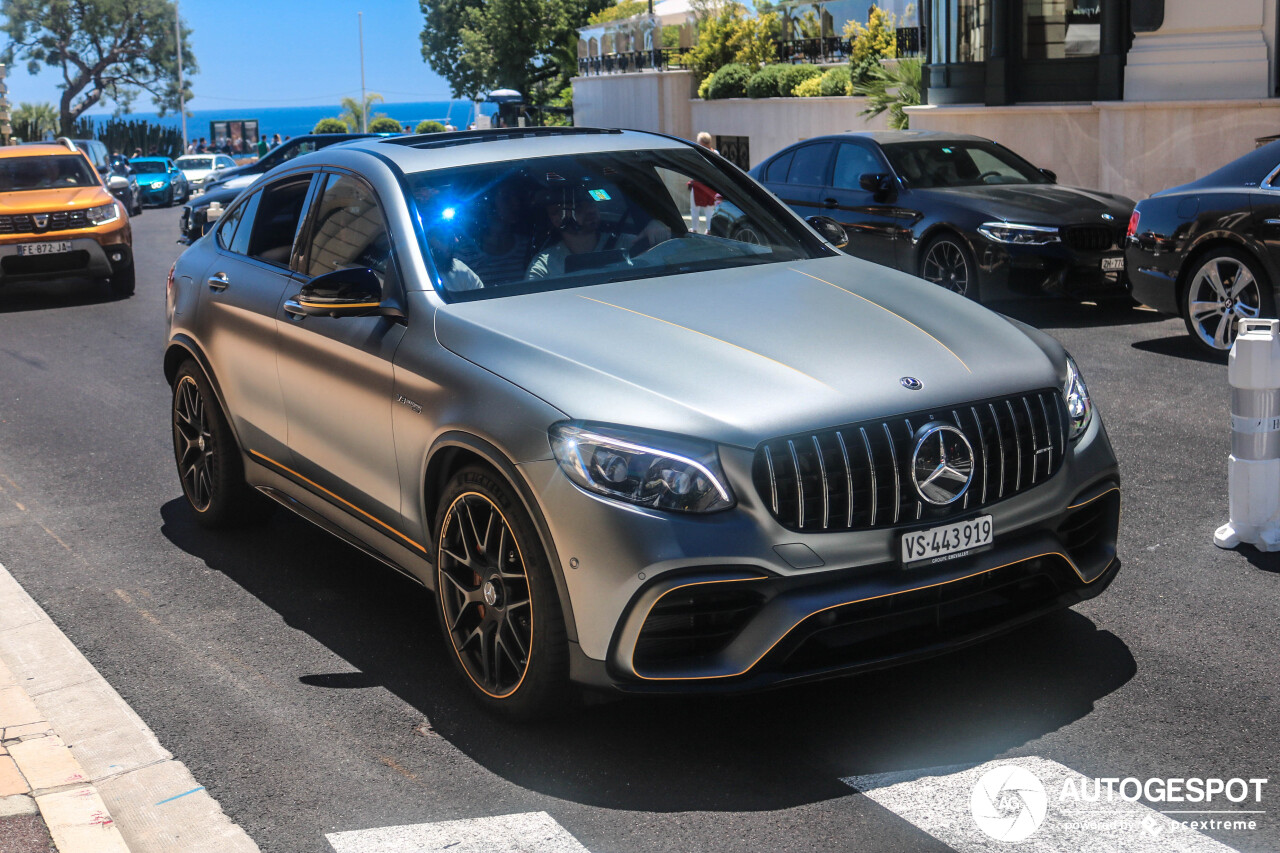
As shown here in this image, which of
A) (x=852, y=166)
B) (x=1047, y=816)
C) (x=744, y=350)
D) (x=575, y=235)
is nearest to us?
(x=1047, y=816)

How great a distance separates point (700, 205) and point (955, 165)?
7.84 meters

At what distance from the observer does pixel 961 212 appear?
40.1ft

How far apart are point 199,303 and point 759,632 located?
3659 mm

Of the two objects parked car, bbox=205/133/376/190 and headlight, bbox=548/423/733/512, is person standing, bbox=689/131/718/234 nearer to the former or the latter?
headlight, bbox=548/423/733/512

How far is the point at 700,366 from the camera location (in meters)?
4.26

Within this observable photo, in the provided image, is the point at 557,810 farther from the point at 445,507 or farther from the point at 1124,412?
the point at 1124,412

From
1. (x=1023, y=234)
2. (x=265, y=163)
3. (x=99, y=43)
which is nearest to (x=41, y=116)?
(x=99, y=43)

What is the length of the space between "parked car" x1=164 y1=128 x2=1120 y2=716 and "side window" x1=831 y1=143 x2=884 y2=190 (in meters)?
7.67

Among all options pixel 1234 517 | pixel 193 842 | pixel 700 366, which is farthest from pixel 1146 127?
pixel 193 842

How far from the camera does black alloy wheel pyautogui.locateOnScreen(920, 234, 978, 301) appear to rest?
1206cm

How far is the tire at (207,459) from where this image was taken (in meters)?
6.54

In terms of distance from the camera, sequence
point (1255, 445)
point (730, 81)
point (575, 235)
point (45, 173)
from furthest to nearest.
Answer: point (730, 81), point (45, 173), point (1255, 445), point (575, 235)

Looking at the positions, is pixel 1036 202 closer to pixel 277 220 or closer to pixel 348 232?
pixel 277 220

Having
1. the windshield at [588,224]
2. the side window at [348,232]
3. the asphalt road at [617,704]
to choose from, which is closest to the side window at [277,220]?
the side window at [348,232]
